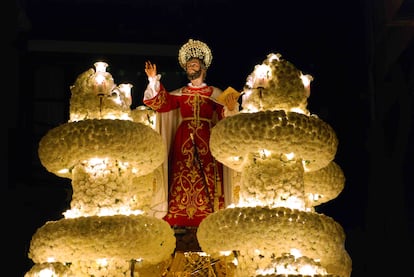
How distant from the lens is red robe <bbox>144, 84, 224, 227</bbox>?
21.4 feet

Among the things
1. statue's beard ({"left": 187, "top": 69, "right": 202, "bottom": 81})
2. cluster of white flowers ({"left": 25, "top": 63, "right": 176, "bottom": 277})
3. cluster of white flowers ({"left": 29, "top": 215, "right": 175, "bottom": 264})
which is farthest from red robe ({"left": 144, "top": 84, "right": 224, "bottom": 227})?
cluster of white flowers ({"left": 29, "top": 215, "right": 175, "bottom": 264})

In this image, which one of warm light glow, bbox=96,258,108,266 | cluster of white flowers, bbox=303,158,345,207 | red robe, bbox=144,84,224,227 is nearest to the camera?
warm light glow, bbox=96,258,108,266

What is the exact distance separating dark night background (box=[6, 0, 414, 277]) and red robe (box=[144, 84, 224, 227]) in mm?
1972

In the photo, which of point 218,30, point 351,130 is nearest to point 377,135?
point 351,130

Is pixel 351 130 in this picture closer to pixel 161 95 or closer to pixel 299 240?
pixel 161 95

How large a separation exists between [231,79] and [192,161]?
2315 mm

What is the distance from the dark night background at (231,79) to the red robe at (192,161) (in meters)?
1.97

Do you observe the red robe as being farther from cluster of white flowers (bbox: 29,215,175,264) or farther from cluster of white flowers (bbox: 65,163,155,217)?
cluster of white flowers (bbox: 29,215,175,264)

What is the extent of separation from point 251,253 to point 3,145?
4115mm

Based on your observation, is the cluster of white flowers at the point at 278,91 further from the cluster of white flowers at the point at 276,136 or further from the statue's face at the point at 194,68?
the statue's face at the point at 194,68

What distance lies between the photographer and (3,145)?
884 centimetres

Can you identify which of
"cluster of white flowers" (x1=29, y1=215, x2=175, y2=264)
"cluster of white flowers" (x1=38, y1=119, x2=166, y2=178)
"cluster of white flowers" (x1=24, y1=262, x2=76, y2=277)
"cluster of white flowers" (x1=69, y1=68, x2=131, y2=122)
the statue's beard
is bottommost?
"cluster of white flowers" (x1=24, y1=262, x2=76, y2=277)

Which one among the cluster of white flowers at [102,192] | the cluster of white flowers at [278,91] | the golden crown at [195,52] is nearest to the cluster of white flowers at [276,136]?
the cluster of white flowers at [278,91]

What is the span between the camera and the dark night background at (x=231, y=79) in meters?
8.37
